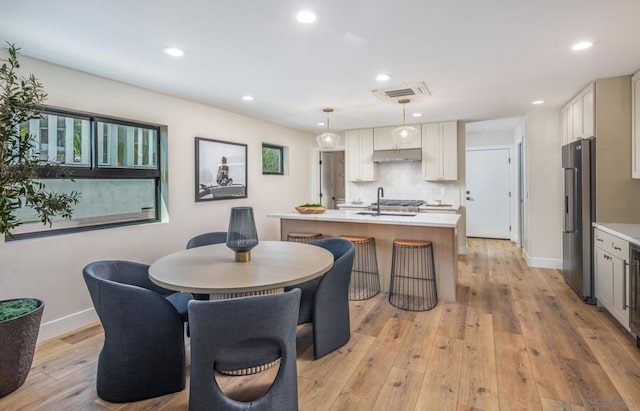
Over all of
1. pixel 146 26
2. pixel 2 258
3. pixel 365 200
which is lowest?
pixel 2 258

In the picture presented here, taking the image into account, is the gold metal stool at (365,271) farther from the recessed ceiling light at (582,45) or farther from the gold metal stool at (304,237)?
the recessed ceiling light at (582,45)

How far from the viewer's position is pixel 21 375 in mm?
2096

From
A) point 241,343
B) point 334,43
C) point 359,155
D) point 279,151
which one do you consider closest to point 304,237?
point 334,43

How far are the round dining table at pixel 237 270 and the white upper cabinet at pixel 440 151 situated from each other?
12.4 ft

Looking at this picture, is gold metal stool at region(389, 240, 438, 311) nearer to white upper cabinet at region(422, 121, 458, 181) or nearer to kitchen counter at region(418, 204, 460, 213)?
kitchen counter at region(418, 204, 460, 213)

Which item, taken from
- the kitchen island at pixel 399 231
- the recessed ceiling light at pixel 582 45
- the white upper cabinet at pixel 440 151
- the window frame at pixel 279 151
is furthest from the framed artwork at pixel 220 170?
the recessed ceiling light at pixel 582 45

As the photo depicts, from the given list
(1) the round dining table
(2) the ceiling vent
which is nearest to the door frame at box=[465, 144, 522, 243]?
(2) the ceiling vent

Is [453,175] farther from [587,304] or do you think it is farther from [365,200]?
[587,304]

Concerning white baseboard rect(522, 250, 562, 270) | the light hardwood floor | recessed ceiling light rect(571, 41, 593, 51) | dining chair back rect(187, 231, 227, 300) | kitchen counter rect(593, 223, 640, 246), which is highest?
recessed ceiling light rect(571, 41, 593, 51)

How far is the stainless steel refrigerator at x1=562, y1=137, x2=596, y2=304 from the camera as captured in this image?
3369 mm

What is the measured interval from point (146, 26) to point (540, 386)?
11.4 feet

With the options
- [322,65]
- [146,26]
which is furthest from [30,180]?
[322,65]

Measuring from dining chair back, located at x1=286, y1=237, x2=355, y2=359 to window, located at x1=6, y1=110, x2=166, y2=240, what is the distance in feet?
7.31

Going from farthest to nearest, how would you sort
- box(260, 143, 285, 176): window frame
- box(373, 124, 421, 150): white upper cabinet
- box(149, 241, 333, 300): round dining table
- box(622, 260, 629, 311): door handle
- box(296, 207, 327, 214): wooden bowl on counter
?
box(373, 124, 421, 150): white upper cabinet, box(260, 143, 285, 176): window frame, box(296, 207, 327, 214): wooden bowl on counter, box(622, 260, 629, 311): door handle, box(149, 241, 333, 300): round dining table
